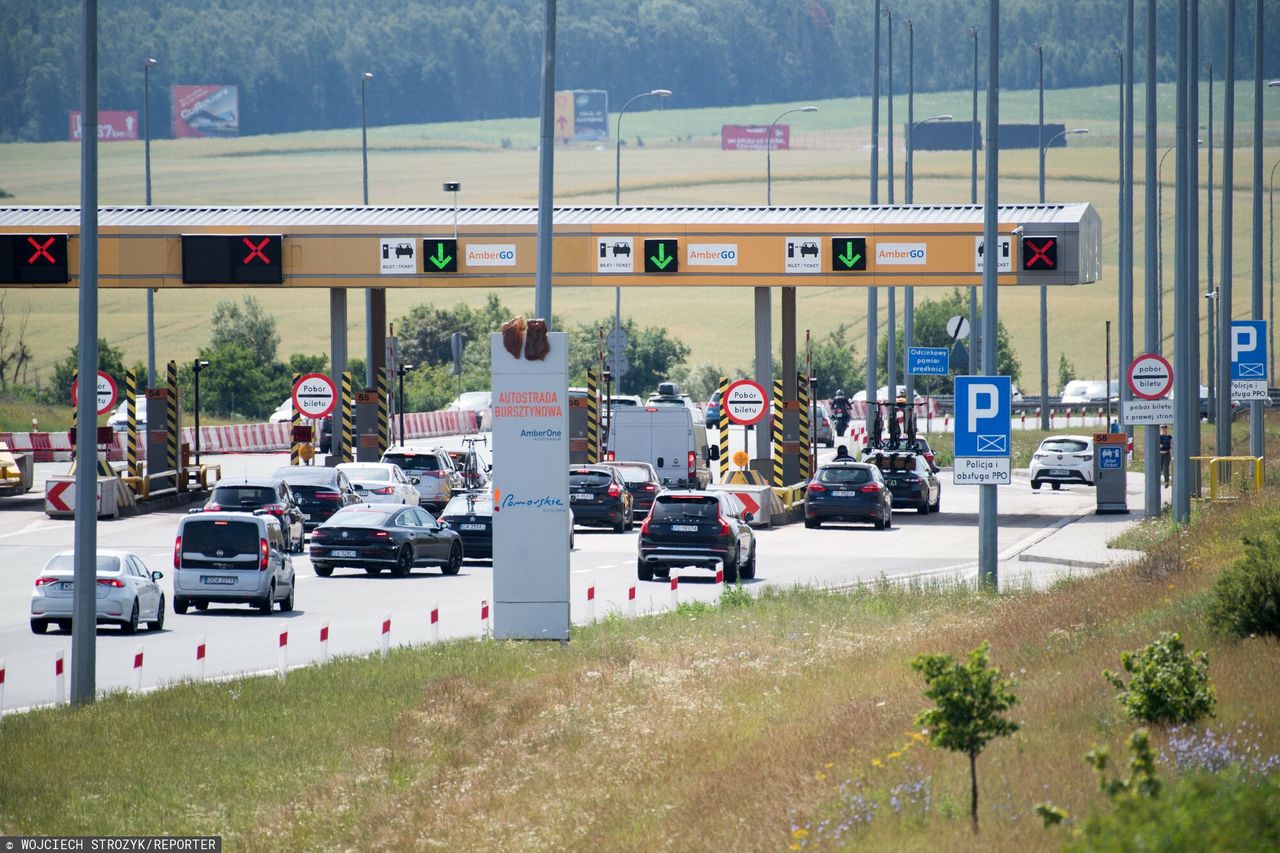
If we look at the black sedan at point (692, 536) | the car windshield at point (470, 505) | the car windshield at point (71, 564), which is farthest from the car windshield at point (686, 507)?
the car windshield at point (71, 564)

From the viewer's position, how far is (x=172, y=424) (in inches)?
1774

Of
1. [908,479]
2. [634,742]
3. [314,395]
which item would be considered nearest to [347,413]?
[314,395]

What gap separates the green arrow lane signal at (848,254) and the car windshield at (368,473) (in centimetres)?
1118

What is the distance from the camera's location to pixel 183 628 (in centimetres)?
2442

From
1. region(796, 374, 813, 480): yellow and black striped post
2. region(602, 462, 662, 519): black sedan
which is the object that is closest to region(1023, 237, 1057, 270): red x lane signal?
region(796, 374, 813, 480): yellow and black striped post

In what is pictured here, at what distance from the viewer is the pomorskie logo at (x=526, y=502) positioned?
64.6ft

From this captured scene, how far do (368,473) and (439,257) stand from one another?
18.7 ft

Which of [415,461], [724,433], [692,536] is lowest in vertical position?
[692,536]

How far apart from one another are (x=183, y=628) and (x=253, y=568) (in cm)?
161

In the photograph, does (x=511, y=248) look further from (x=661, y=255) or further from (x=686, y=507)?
(x=686, y=507)

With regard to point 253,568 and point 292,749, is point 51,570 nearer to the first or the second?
point 253,568

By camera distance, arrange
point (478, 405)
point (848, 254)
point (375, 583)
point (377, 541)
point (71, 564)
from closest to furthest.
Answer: point (71, 564) < point (375, 583) < point (377, 541) < point (848, 254) < point (478, 405)

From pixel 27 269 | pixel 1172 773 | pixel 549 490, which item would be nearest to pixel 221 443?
pixel 27 269

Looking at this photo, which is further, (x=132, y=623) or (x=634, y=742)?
(x=132, y=623)
